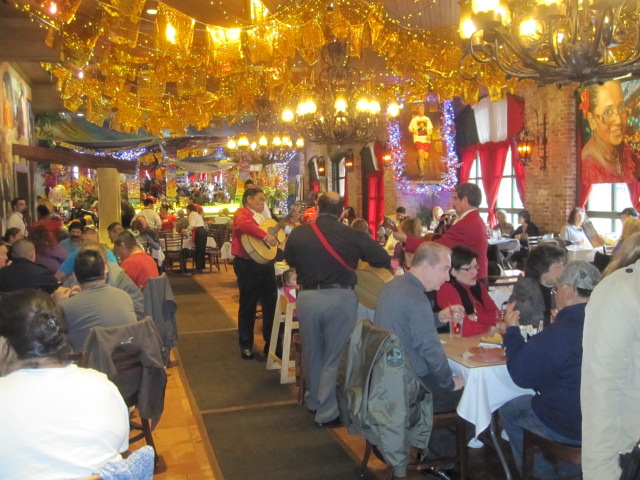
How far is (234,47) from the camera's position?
22.8 ft

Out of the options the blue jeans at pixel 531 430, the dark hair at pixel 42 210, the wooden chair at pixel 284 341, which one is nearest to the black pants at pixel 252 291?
the wooden chair at pixel 284 341

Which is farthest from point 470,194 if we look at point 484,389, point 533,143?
point 533,143

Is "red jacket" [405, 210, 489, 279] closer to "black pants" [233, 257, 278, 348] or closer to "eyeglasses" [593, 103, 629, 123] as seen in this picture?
"black pants" [233, 257, 278, 348]

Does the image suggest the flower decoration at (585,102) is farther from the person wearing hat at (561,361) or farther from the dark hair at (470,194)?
the person wearing hat at (561,361)

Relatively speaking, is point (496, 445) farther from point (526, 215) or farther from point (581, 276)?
point (526, 215)

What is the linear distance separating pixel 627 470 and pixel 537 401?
4.12 ft

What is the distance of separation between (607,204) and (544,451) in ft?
26.9

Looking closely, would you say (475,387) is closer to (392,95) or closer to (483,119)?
(392,95)

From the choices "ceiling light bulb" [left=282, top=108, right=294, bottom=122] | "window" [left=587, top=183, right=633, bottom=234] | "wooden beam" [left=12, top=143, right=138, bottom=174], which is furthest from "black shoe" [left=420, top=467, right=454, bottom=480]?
"wooden beam" [left=12, top=143, right=138, bottom=174]

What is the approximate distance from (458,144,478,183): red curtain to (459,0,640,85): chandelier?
983 cm

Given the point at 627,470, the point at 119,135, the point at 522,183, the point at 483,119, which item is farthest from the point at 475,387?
the point at 119,135

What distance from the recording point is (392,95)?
31.3 feet

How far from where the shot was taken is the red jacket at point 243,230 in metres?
6.13

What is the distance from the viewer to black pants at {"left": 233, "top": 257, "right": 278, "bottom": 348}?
20.6 ft
